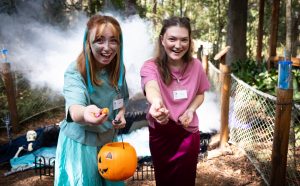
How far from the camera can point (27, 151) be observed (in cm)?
523

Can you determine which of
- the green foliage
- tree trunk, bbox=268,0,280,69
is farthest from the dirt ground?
tree trunk, bbox=268,0,280,69

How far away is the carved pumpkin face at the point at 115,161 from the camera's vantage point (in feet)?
5.21

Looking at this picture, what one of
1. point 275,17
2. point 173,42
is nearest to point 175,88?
point 173,42

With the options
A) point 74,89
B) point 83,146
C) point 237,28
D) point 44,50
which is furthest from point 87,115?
point 44,50

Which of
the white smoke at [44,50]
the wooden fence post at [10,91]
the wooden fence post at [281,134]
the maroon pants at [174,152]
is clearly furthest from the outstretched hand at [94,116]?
the white smoke at [44,50]

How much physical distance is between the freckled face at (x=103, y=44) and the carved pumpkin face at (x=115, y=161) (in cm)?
47

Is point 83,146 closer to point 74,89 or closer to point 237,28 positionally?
point 74,89

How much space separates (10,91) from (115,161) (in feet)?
15.9

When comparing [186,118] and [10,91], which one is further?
[10,91]

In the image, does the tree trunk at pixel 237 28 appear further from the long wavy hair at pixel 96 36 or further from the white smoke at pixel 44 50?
the long wavy hair at pixel 96 36

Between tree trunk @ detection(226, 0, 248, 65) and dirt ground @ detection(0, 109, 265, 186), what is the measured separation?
4.54 meters

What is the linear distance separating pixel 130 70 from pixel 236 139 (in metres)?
5.87

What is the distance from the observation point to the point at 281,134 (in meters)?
2.41

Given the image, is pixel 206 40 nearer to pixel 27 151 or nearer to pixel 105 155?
pixel 27 151
